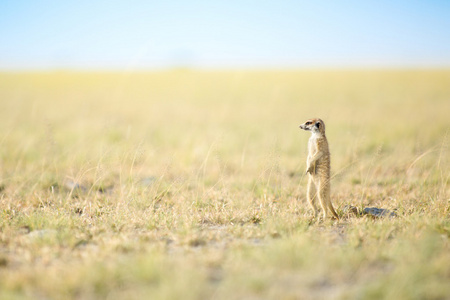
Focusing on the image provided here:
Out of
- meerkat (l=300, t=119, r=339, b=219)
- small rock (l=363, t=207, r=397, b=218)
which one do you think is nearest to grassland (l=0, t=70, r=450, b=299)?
small rock (l=363, t=207, r=397, b=218)

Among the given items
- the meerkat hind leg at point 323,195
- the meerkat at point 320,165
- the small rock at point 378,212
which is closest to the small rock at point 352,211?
the small rock at point 378,212

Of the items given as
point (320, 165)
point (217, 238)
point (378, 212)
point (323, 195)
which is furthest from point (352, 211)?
point (217, 238)

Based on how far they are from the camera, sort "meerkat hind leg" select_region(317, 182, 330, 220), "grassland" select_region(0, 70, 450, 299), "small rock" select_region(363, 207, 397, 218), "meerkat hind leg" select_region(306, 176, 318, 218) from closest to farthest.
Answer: "grassland" select_region(0, 70, 450, 299), "meerkat hind leg" select_region(317, 182, 330, 220), "small rock" select_region(363, 207, 397, 218), "meerkat hind leg" select_region(306, 176, 318, 218)

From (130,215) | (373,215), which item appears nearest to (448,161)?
(373,215)

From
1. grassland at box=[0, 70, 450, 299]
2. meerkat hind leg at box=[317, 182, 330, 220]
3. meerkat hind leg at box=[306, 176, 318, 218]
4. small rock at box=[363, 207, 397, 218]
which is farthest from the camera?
meerkat hind leg at box=[306, 176, 318, 218]

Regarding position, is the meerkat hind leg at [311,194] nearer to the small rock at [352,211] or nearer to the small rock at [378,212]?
the small rock at [352,211]

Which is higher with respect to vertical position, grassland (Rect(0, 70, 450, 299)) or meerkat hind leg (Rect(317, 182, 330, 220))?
meerkat hind leg (Rect(317, 182, 330, 220))

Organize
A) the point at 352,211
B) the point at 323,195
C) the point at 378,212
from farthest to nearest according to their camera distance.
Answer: the point at 352,211 < the point at 378,212 < the point at 323,195

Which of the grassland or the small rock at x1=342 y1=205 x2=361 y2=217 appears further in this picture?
the small rock at x1=342 y1=205 x2=361 y2=217

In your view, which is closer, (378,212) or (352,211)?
(378,212)

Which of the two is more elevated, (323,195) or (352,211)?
(323,195)

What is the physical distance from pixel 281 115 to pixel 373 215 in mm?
10819

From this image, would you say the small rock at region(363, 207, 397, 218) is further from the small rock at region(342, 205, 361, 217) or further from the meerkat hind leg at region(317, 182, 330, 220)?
the meerkat hind leg at region(317, 182, 330, 220)

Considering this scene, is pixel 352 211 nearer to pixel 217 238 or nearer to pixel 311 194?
pixel 311 194
